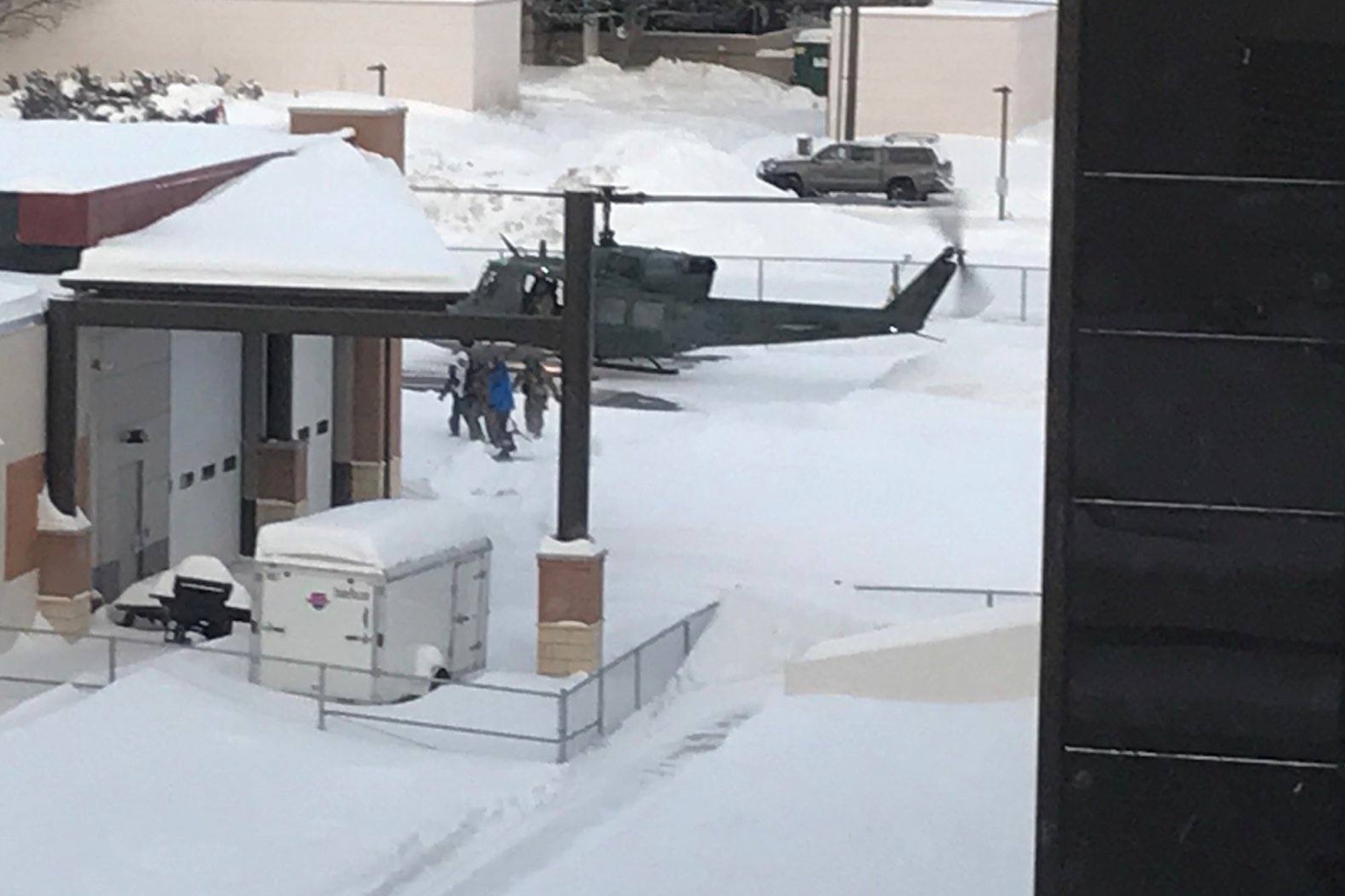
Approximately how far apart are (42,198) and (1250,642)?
674 inches

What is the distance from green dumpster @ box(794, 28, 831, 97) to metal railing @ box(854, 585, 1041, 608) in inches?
1996

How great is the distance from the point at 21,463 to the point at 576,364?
15.0ft

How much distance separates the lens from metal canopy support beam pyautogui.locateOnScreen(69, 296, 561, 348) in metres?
20.7

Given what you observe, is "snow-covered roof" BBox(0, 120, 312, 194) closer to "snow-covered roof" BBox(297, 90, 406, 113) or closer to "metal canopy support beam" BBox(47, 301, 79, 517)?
"snow-covered roof" BBox(297, 90, 406, 113)

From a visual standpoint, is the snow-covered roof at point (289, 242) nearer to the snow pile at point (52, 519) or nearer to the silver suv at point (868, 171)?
the snow pile at point (52, 519)

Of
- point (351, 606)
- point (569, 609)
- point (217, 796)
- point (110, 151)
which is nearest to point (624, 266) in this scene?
point (110, 151)

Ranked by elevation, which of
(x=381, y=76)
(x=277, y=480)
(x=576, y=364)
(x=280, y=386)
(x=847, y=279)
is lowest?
(x=277, y=480)

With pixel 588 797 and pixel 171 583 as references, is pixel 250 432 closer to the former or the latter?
pixel 171 583

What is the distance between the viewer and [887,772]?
15859 millimetres

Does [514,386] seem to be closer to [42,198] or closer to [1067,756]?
[42,198]

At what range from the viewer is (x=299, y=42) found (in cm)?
6197

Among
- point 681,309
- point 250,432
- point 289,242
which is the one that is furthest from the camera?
point 681,309

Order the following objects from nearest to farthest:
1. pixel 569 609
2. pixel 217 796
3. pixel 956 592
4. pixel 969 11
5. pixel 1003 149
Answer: pixel 217 796
pixel 569 609
pixel 956 592
pixel 1003 149
pixel 969 11

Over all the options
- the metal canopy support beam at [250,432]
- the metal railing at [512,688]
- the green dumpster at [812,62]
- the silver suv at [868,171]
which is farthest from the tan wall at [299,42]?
the metal railing at [512,688]
